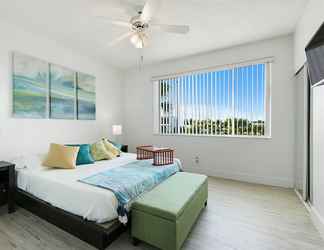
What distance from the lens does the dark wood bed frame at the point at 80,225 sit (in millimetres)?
1471

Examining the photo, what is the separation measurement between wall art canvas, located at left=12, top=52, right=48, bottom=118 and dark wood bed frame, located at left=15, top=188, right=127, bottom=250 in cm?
149

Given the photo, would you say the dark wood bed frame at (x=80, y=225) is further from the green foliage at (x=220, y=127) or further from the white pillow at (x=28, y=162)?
the green foliage at (x=220, y=127)

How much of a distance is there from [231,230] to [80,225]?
1.61 metres

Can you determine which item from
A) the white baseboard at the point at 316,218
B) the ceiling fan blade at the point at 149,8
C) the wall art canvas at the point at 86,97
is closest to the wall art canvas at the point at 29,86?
the wall art canvas at the point at 86,97

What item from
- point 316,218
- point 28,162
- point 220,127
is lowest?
point 316,218

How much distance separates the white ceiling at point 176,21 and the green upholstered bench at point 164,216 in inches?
94.0

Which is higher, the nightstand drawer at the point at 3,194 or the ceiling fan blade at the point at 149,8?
the ceiling fan blade at the point at 149,8

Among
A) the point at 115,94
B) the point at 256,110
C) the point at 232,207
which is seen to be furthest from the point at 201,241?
the point at 115,94

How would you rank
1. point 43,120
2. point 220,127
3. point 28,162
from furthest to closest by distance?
point 220,127 < point 43,120 < point 28,162

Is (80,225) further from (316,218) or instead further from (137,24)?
(316,218)

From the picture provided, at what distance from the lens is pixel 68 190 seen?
1.72 meters

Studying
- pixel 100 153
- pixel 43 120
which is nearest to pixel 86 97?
pixel 43 120

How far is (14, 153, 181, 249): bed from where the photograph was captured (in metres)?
1.51

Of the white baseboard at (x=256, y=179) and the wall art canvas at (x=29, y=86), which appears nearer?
the wall art canvas at (x=29, y=86)
